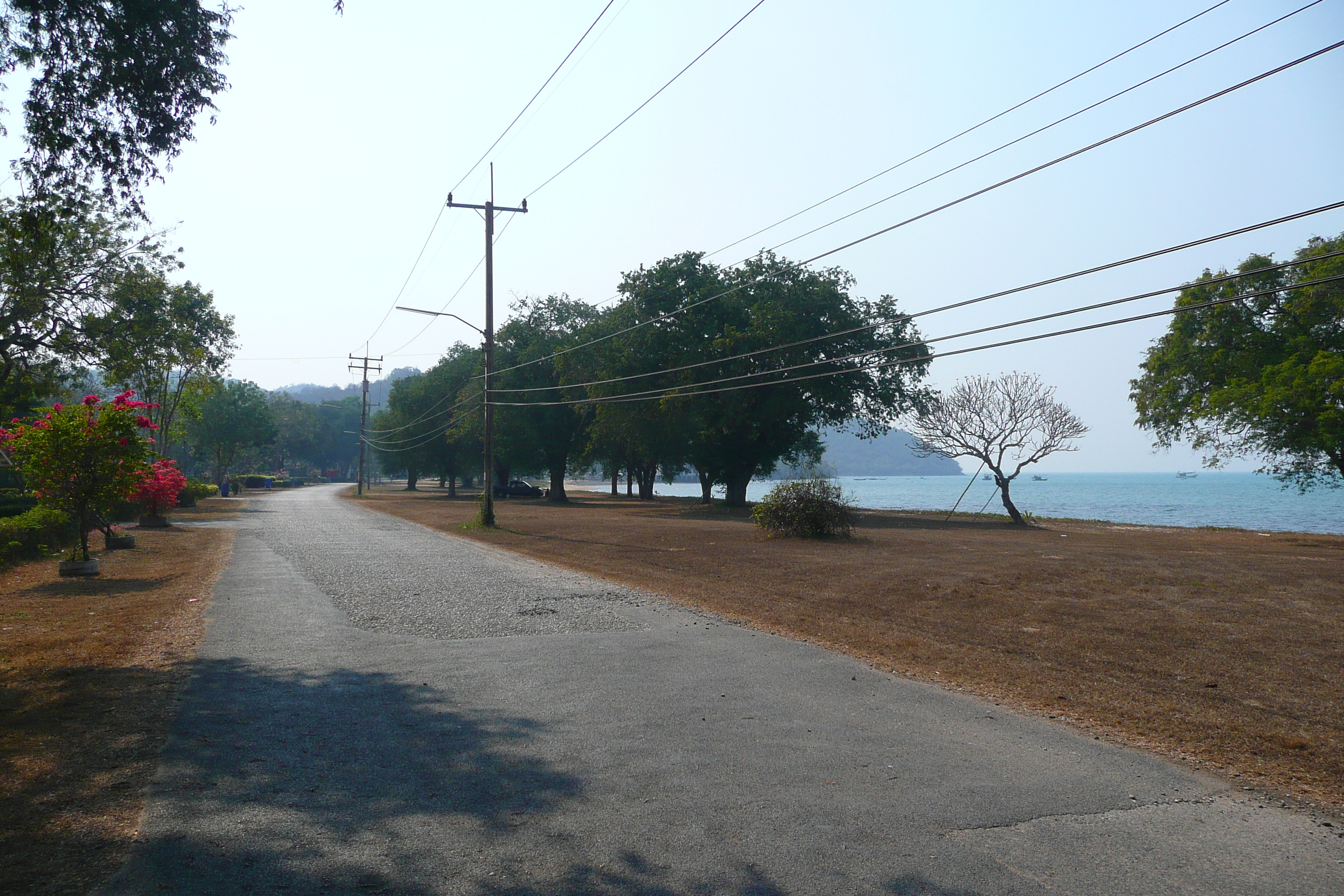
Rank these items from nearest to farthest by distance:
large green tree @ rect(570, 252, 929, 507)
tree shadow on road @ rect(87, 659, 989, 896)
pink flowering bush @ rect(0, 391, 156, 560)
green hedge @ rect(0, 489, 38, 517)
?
tree shadow on road @ rect(87, 659, 989, 896) < pink flowering bush @ rect(0, 391, 156, 560) < green hedge @ rect(0, 489, 38, 517) < large green tree @ rect(570, 252, 929, 507)

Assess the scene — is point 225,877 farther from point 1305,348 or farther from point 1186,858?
point 1305,348

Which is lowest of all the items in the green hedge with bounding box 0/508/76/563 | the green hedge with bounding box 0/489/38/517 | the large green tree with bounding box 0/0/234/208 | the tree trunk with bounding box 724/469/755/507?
the green hedge with bounding box 0/508/76/563

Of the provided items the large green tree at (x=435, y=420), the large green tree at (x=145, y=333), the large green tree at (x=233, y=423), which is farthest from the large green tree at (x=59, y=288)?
the large green tree at (x=233, y=423)

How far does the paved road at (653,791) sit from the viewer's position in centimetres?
379

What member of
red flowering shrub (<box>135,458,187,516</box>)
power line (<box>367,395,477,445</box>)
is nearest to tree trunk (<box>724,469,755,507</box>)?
red flowering shrub (<box>135,458,187,516</box>)

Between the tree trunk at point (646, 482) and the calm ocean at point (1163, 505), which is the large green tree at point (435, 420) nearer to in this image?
the tree trunk at point (646, 482)

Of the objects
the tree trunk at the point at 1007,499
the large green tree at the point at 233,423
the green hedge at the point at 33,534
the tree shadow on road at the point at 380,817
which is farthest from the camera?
the large green tree at the point at 233,423

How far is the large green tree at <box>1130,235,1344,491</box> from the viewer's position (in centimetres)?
2605

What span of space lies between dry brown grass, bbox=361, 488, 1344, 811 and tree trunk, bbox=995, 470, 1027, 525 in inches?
408

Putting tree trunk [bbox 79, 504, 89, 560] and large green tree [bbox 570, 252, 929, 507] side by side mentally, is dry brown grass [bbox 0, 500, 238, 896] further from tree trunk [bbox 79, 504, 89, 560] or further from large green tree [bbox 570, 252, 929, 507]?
large green tree [bbox 570, 252, 929, 507]

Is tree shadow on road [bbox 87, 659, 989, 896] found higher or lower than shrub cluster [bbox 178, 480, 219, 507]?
lower

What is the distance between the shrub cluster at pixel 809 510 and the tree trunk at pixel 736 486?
21106 mm

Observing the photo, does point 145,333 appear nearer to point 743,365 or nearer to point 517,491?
point 743,365

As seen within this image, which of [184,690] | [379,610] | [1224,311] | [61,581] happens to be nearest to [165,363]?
[61,581]
